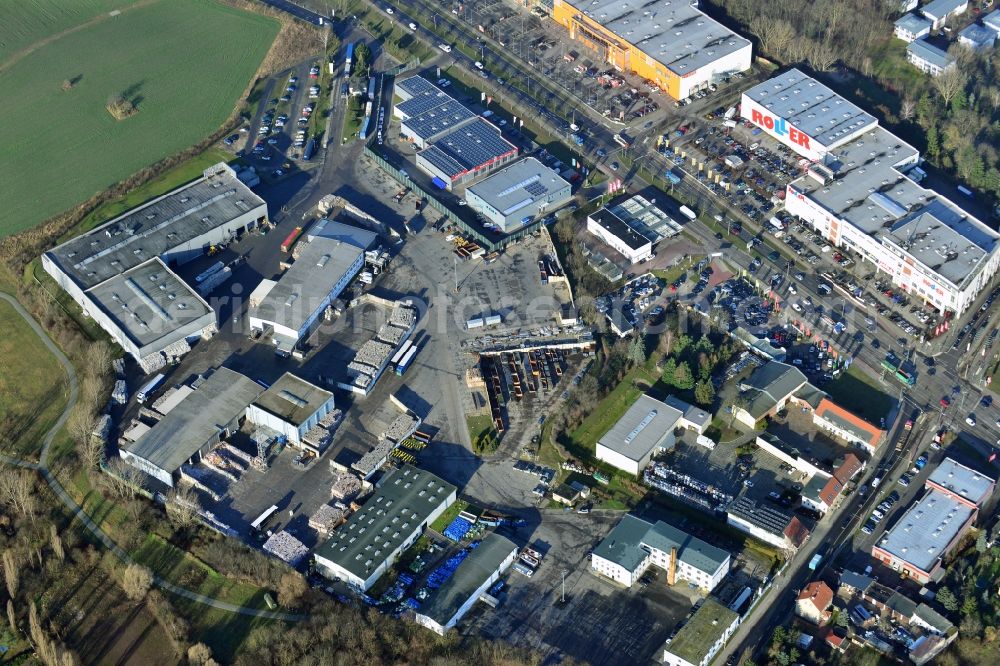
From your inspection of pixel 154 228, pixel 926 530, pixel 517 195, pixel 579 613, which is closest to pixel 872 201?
pixel 517 195

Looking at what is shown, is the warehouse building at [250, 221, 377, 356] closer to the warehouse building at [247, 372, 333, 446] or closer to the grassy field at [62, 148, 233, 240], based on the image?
the warehouse building at [247, 372, 333, 446]

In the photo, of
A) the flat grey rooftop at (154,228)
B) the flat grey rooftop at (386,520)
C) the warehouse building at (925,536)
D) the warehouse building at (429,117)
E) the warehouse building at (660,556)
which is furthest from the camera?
the warehouse building at (429,117)

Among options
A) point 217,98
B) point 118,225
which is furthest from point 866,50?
point 118,225

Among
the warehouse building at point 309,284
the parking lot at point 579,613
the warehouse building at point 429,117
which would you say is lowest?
the parking lot at point 579,613

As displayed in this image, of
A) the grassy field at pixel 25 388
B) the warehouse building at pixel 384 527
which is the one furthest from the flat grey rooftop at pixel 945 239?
the grassy field at pixel 25 388

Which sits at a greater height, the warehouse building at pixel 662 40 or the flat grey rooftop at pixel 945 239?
the warehouse building at pixel 662 40

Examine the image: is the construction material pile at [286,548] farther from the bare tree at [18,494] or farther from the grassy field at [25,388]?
the grassy field at [25,388]

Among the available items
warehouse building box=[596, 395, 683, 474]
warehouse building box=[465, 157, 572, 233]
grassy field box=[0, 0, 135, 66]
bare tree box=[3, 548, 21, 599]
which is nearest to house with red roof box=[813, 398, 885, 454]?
warehouse building box=[596, 395, 683, 474]

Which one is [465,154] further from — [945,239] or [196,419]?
[945,239]
